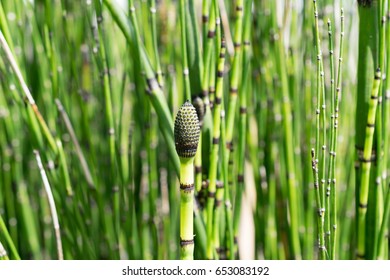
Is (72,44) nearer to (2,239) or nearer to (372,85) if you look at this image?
(2,239)

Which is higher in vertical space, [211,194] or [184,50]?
[184,50]

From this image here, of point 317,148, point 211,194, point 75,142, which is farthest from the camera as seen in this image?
point 75,142

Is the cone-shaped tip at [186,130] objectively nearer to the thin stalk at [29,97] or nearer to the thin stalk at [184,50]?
the thin stalk at [184,50]

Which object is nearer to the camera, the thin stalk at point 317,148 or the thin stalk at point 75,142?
the thin stalk at point 317,148

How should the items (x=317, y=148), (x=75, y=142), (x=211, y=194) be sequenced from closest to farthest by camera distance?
(x=317, y=148) < (x=211, y=194) < (x=75, y=142)

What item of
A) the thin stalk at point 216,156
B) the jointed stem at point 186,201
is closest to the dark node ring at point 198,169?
the thin stalk at point 216,156

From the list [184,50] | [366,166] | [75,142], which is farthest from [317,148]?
[75,142]

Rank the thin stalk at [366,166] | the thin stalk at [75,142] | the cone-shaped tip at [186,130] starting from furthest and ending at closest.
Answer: the thin stalk at [75,142] < the thin stalk at [366,166] < the cone-shaped tip at [186,130]

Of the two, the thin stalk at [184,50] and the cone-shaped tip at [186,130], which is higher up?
the thin stalk at [184,50]

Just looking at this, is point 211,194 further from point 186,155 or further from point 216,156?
point 186,155

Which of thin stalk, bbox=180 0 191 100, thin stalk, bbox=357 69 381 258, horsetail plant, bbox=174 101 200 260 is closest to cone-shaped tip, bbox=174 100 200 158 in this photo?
horsetail plant, bbox=174 101 200 260
